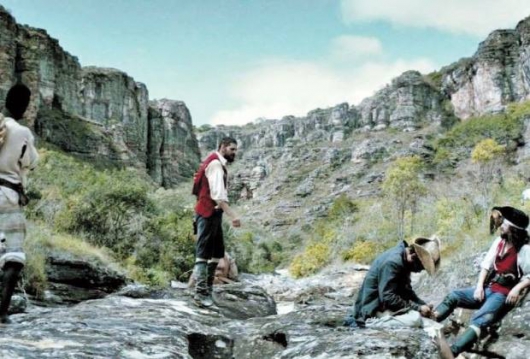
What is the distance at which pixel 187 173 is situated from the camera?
107688mm

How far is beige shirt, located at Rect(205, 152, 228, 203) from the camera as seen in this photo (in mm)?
6641

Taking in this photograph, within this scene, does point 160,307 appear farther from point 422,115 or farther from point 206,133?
point 206,133

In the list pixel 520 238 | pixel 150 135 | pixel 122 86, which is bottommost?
pixel 520 238

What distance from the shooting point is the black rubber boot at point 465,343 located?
577 cm

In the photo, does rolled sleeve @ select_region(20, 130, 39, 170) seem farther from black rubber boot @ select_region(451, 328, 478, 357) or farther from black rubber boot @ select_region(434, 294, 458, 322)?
black rubber boot @ select_region(434, 294, 458, 322)

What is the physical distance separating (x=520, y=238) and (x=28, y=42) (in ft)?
192

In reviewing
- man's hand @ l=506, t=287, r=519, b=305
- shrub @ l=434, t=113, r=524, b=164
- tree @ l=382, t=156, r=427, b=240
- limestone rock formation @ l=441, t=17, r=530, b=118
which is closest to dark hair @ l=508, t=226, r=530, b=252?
man's hand @ l=506, t=287, r=519, b=305

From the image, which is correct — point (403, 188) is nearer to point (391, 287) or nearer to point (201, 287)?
point (201, 287)

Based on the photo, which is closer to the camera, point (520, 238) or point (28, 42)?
point (520, 238)

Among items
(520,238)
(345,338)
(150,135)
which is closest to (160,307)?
(345,338)

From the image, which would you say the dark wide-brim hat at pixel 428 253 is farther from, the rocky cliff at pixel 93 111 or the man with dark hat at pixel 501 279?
the rocky cliff at pixel 93 111

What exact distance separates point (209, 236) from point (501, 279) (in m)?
3.26

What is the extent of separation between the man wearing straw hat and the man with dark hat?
1.74ft

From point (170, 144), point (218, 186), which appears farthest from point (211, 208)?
point (170, 144)
